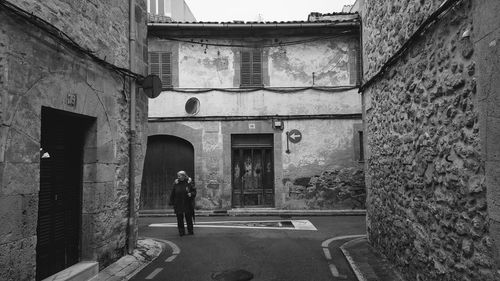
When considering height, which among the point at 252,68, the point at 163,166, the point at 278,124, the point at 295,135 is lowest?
the point at 163,166

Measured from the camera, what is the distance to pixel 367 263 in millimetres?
6965

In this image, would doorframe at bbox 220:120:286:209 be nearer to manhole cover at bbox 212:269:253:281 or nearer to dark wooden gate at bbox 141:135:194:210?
dark wooden gate at bbox 141:135:194:210

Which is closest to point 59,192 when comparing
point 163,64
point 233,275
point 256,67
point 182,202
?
point 233,275

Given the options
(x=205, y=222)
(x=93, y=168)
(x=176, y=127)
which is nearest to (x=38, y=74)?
(x=93, y=168)

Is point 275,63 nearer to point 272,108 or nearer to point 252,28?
point 252,28

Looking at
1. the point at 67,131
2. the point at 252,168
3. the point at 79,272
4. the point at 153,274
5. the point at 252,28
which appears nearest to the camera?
the point at 79,272

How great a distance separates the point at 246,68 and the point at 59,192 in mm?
10427

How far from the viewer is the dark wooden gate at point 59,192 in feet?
18.3

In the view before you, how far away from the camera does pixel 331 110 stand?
50.0ft

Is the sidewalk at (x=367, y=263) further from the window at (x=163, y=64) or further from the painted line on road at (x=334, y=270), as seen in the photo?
the window at (x=163, y=64)

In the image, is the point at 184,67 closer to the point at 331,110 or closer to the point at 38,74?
the point at 331,110

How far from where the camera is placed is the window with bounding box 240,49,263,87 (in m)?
15.4

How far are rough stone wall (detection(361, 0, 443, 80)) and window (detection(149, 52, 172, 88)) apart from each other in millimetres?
8952

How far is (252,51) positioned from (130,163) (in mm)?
9050
